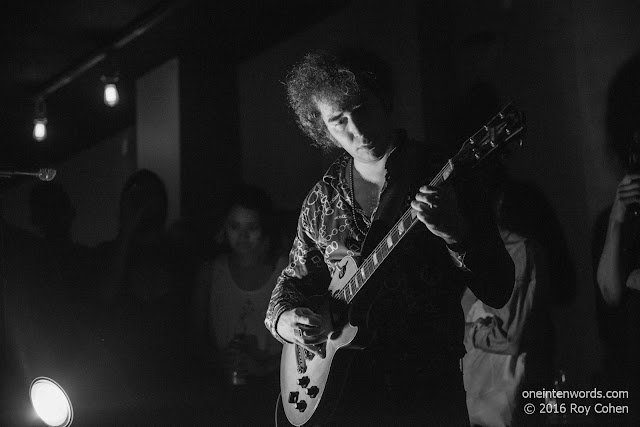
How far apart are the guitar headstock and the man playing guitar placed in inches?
3.3

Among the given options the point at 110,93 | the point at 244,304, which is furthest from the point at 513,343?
the point at 110,93

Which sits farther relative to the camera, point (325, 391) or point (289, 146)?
point (289, 146)

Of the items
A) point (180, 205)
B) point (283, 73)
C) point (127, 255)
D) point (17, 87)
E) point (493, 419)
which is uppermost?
point (17, 87)

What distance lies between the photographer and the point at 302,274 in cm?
228

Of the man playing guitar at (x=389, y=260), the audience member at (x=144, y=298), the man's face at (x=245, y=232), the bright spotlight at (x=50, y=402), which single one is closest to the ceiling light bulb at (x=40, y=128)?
the audience member at (x=144, y=298)

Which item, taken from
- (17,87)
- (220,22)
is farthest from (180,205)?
(17,87)

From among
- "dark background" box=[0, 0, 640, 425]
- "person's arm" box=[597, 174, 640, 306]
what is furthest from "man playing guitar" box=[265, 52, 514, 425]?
"person's arm" box=[597, 174, 640, 306]

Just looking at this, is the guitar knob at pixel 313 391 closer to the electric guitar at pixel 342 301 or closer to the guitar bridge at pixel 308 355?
the electric guitar at pixel 342 301

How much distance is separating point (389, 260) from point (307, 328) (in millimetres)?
362

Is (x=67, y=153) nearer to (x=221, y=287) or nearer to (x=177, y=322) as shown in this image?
(x=177, y=322)

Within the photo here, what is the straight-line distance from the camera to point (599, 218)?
3.12m

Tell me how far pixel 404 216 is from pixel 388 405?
50 centimetres

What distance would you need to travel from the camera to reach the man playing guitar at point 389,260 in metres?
1.76

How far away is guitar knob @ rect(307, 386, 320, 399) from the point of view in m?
2.13
